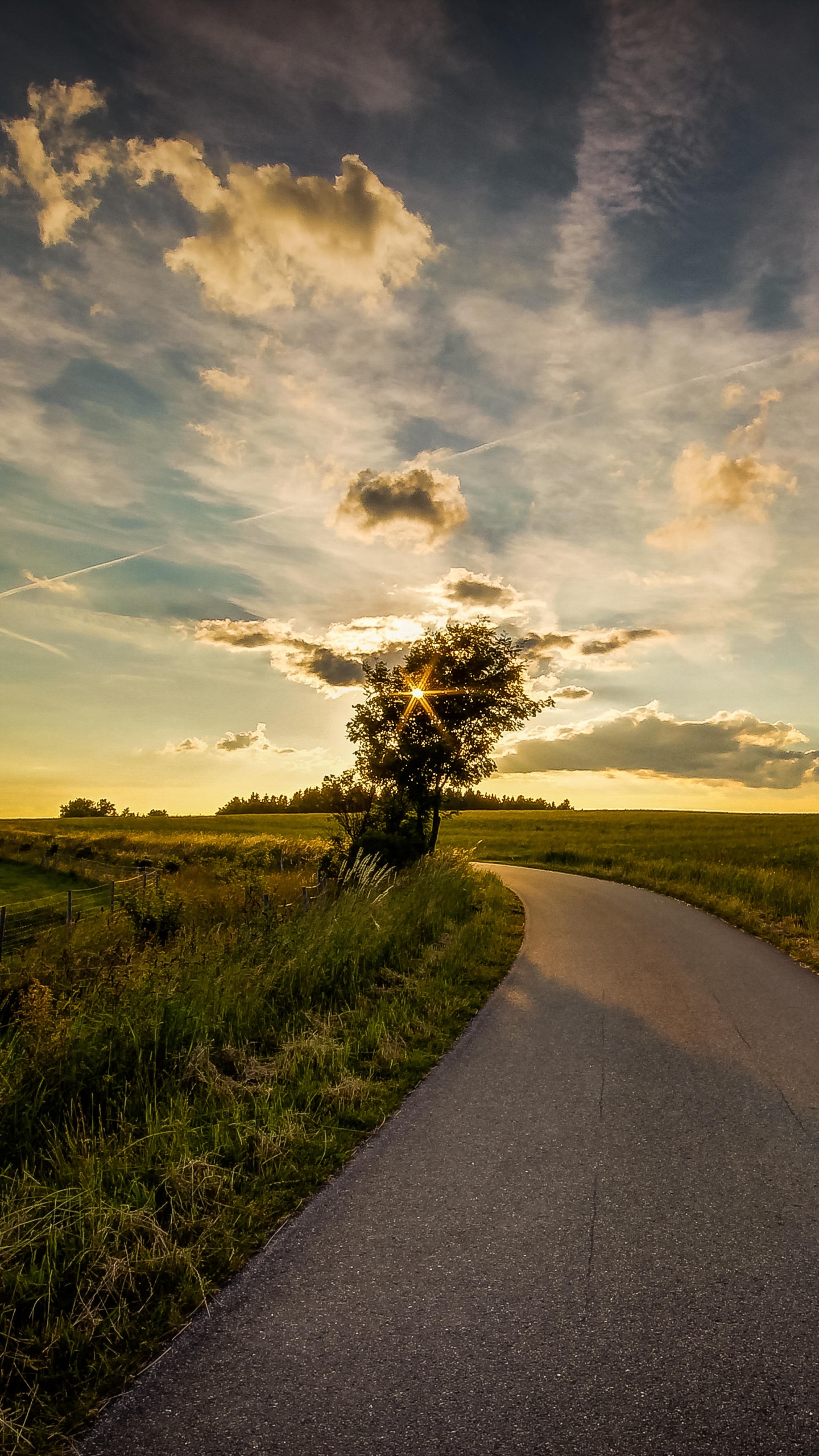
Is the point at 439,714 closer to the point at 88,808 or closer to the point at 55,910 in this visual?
the point at 55,910

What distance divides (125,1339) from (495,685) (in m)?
24.9

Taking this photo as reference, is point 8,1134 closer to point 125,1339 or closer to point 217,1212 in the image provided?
point 217,1212

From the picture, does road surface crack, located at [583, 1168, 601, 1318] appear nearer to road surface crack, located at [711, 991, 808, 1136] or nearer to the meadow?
the meadow

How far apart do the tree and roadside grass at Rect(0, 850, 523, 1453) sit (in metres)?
14.1

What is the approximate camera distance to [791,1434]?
3090mm

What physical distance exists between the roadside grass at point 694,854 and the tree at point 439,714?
3.42 metres

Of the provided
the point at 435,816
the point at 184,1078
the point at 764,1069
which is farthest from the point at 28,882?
the point at 764,1069

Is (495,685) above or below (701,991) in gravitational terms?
above

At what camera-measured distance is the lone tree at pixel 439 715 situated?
1050 inches

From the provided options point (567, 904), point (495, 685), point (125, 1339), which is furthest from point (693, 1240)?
point (495, 685)

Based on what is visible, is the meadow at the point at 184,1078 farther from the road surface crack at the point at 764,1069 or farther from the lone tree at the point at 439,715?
the lone tree at the point at 439,715

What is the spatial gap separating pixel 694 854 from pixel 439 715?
18569 millimetres

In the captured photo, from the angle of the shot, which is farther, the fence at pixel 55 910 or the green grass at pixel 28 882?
the green grass at pixel 28 882

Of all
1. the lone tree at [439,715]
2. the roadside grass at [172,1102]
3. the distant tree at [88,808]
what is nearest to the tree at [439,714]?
the lone tree at [439,715]
